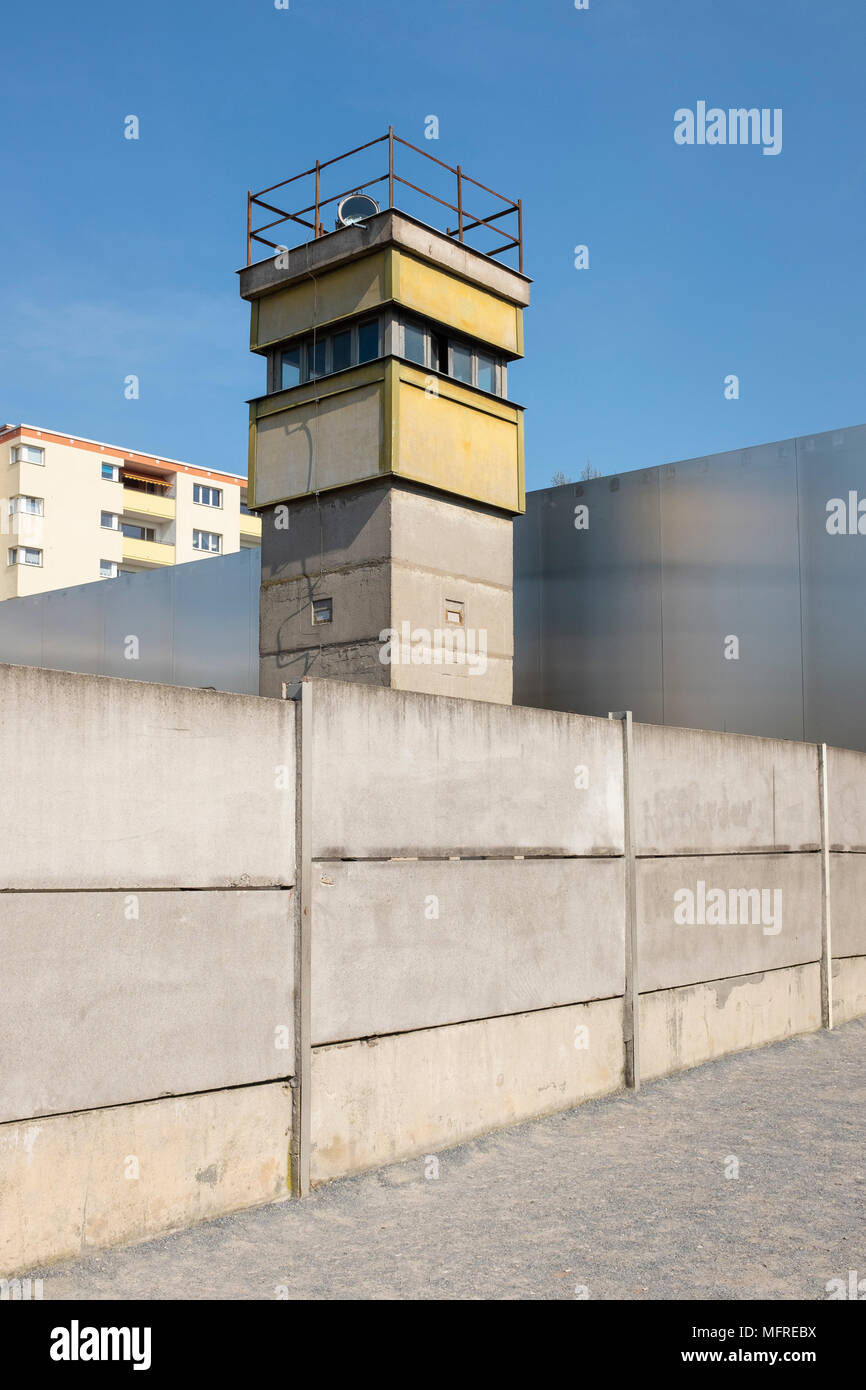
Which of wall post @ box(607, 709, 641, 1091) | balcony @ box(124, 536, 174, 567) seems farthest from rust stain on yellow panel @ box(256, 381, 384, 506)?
balcony @ box(124, 536, 174, 567)

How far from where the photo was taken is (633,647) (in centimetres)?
1659

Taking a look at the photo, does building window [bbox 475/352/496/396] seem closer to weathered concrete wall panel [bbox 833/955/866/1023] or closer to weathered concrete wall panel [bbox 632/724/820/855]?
weathered concrete wall panel [bbox 632/724/820/855]

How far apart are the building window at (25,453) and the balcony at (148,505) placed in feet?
19.2

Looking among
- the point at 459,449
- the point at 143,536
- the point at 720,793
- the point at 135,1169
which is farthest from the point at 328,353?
the point at 143,536

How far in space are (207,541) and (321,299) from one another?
2082 inches

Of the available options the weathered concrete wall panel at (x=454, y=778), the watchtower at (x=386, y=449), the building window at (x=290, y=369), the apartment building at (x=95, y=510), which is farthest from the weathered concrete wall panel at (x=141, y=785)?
the apartment building at (x=95, y=510)

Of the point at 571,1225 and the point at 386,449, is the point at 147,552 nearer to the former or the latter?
the point at 386,449

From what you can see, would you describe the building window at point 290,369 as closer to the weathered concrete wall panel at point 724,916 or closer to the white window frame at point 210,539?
the weathered concrete wall panel at point 724,916

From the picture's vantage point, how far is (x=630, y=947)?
907 centimetres

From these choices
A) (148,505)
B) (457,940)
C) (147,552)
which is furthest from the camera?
(148,505)

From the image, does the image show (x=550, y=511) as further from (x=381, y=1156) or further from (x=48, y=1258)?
(x=48, y=1258)

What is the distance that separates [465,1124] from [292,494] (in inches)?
354

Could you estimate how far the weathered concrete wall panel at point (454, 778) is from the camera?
6.82m

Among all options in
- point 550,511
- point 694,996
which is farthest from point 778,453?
point 694,996
